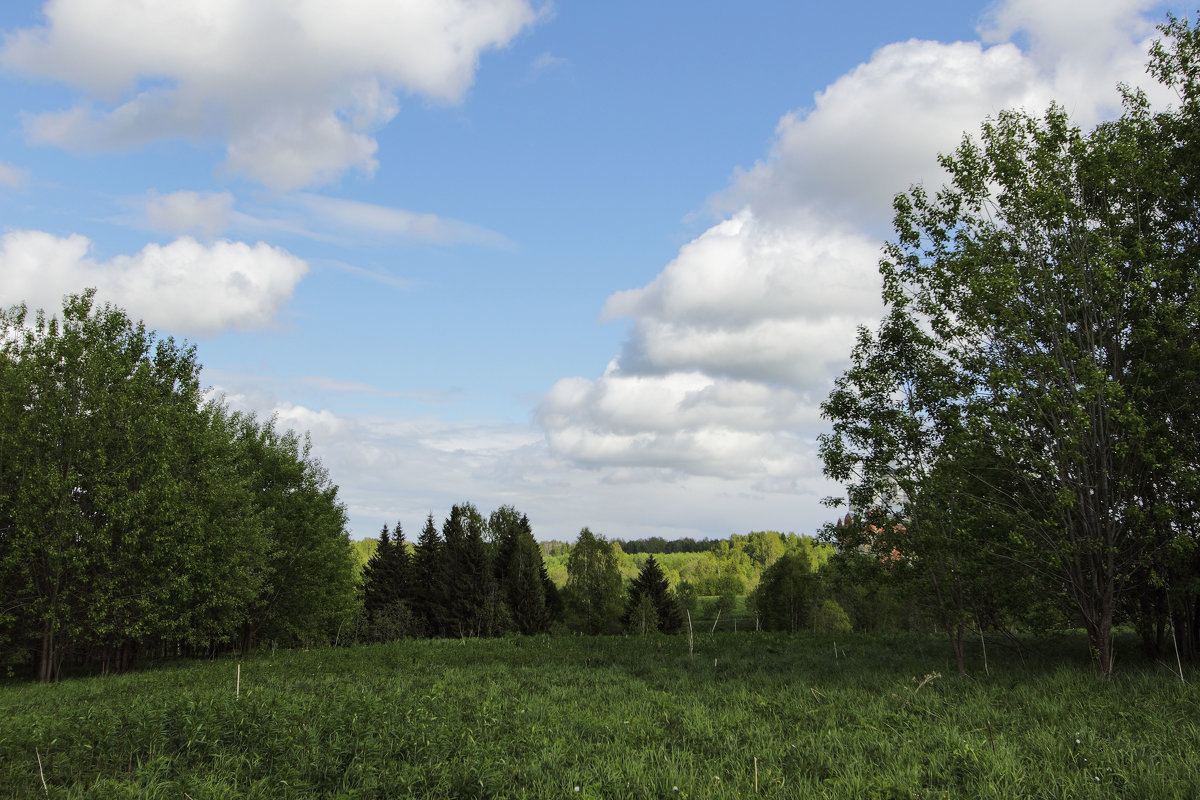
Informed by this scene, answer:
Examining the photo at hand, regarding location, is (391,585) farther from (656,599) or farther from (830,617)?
(830,617)

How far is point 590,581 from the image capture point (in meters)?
73.5

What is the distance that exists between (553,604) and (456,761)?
60470mm

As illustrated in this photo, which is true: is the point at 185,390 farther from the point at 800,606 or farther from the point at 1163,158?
the point at 800,606

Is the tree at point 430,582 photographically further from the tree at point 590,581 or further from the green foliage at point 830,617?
the green foliage at point 830,617

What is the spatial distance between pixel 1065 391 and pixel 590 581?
6260 centimetres

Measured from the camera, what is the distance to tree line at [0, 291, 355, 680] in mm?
24500

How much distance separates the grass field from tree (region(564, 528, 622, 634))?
5766cm

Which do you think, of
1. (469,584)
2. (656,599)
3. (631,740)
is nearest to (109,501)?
(631,740)

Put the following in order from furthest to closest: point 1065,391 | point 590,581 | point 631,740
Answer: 1. point 590,581
2. point 1065,391
3. point 631,740

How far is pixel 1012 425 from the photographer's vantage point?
15.2m

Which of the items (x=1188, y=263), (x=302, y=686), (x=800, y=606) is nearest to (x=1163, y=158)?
(x=1188, y=263)

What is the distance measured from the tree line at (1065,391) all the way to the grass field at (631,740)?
2443 mm

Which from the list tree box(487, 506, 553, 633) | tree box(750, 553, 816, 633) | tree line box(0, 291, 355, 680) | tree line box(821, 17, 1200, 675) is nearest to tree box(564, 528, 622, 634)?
tree box(487, 506, 553, 633)

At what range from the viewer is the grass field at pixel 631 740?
27.7ft
